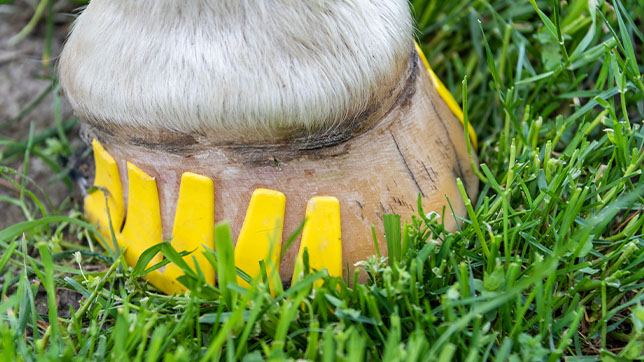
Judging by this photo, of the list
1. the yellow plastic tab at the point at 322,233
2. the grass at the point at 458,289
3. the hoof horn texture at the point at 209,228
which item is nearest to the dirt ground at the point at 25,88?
the grass at the point at 458,289

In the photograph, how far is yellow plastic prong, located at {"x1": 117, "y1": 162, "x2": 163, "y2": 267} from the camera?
1098mm

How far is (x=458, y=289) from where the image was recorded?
990 mm

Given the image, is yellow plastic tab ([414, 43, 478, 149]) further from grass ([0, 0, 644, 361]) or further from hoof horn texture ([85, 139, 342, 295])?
hoof horn texture ([85, 139, 342, 295])

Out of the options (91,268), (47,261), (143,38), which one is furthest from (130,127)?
(91,268)

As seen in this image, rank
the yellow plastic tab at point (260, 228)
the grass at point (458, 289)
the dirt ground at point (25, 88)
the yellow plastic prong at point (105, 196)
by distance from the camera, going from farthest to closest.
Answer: the dirt ground at point (25, 88) < the yellow plastic prong at point (105, 196) < the yellow plastic tab at point (260, 228) < the grass at point (458, 289)

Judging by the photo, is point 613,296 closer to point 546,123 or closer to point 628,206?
point 628,206

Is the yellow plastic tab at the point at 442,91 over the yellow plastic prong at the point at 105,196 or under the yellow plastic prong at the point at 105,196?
over

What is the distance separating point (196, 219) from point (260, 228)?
0.37ft

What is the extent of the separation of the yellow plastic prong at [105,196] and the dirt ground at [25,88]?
0.93 ft

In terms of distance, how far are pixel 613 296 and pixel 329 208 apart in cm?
50

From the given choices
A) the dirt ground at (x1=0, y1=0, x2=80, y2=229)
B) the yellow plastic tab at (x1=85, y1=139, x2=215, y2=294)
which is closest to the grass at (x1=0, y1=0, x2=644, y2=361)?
the yellow plastic tab at (x1=85, y1=139, x2=215, y2=294)

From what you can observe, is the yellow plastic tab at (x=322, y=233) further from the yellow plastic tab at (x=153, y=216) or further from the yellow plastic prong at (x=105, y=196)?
the yellow plastic prong at (x=105, y=196)

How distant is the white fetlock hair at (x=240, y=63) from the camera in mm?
962

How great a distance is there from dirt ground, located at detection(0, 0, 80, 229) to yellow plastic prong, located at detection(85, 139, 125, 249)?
0.93 feet
